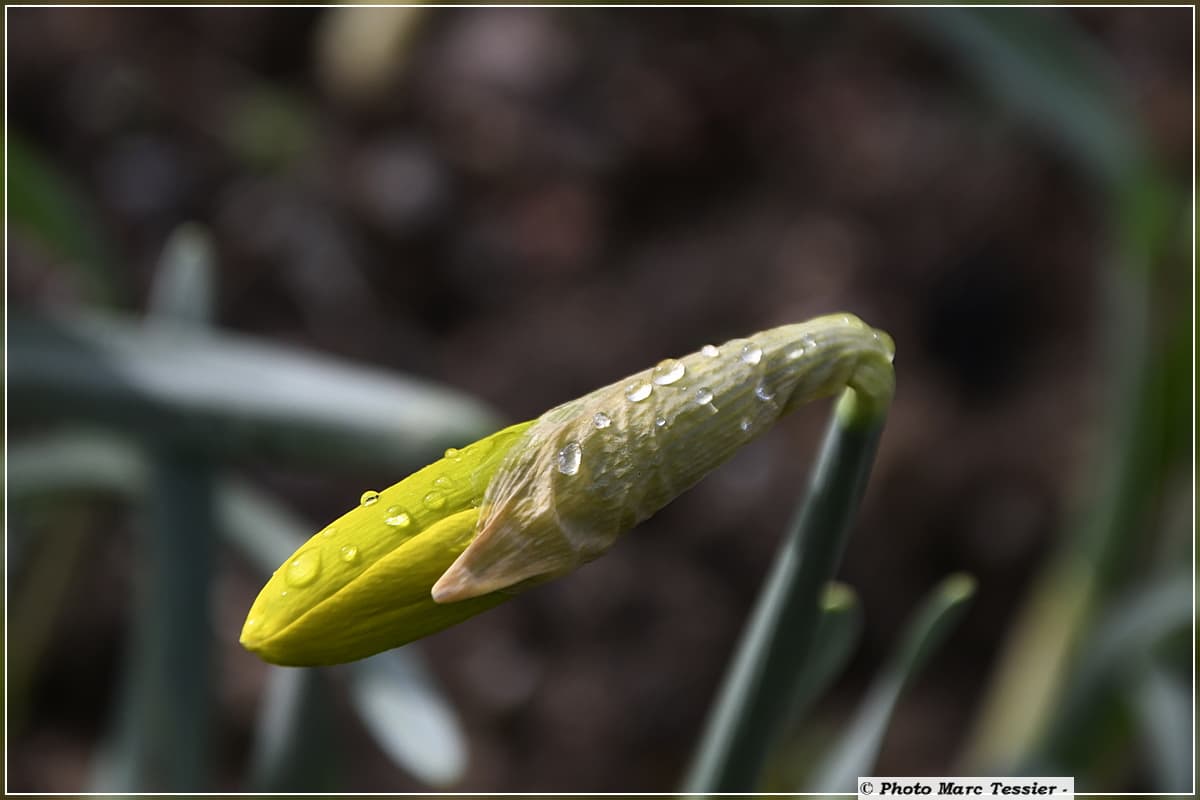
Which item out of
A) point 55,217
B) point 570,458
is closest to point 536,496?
point 570,458

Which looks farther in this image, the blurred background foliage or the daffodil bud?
the blurred background foliage

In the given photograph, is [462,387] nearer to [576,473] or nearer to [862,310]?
[862,310]

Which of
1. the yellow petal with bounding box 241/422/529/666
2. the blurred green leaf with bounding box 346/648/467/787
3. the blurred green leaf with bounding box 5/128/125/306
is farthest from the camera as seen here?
the blurred green leaf with bounding box 5/128/125/306

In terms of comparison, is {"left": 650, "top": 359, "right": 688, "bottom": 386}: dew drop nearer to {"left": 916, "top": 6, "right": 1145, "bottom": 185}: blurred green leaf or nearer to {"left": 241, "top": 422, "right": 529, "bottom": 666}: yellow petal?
{"left": 241, "top": 422, "right": 529, "bottom": 666}: yellow petal

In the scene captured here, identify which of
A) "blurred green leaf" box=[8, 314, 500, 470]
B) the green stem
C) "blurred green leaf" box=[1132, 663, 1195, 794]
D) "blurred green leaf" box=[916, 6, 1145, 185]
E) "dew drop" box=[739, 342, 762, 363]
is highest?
"blurred green leaf" box=[916, 6, 1145, 185]

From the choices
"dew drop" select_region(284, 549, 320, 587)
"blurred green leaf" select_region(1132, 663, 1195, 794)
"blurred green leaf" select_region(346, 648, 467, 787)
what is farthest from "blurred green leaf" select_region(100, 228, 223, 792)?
"blurred green leaf" select_region(1132, 663, 1195, 794)

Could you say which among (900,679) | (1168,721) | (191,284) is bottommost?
(1168,721)

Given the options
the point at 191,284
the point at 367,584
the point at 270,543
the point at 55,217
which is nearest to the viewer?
the point at 367,584

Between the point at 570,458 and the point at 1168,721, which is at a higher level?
the point at 570,458

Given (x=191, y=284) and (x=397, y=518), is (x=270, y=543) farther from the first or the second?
(x=397, y=518)
